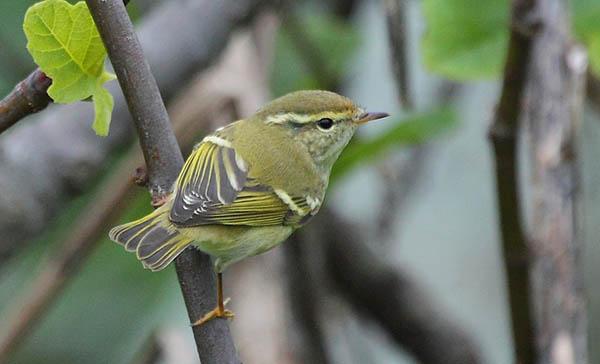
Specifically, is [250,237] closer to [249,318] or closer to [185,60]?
[249,318]

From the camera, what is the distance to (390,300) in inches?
127

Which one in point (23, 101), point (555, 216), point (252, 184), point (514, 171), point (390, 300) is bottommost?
point (390, 300)

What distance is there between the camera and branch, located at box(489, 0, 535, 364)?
1.94 metres

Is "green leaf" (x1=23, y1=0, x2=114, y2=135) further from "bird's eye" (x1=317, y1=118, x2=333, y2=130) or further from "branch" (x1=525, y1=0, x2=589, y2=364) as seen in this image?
"branch" (x1=525, y1=0, x2=589, y2=364)

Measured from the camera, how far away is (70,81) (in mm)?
1298

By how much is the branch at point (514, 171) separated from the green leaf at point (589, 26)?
0.62 m

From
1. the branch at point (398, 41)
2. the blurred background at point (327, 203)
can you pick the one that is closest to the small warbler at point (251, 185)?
the branch at point (398, 41)

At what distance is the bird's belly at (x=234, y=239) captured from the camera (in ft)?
5.96

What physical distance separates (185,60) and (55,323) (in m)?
1.11

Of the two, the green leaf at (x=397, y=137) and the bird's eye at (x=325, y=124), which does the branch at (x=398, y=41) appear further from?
the green leaf at (x=397, y=137)

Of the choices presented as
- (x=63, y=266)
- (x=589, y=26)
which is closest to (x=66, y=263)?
(x=63, y=266)

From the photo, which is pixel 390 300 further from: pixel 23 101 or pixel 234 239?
pixel 23 101

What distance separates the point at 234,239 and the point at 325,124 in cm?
42

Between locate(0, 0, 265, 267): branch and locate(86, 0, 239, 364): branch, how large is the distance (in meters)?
0.97
